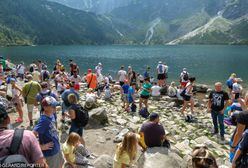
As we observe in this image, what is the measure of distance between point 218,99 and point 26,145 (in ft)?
35.0

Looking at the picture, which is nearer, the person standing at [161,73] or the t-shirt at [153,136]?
the t-shirt at [153,136]

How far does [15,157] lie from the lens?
162 inches

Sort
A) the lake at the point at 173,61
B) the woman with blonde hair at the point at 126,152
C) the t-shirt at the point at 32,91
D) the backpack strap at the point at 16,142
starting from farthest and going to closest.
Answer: the lake at the point at 173,61
the t-shirt at the point at 32,91
the woman with blonde hair at the point at 126,152
the backpack strap at the point at 16,142

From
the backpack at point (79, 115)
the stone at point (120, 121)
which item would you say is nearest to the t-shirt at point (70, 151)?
the backpack at point (79, 115)

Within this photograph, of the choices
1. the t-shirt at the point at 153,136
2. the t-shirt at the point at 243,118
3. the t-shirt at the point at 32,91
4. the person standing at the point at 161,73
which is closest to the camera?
the t-shirt at the point at 243,118

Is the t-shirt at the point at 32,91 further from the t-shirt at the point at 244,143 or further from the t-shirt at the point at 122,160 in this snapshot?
the t-shirt at the point at 244,143

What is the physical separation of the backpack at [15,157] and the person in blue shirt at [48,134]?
2.41m

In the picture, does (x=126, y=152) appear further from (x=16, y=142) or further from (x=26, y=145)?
(x=16, y=142)

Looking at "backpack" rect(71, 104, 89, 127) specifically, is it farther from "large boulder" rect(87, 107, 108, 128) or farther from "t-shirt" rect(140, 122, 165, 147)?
"large boulder" rect(87, 107, 108, 128)

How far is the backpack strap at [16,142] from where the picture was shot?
14.5 feet

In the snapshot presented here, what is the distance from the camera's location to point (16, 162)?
404cm

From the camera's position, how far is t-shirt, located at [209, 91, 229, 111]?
13344mm

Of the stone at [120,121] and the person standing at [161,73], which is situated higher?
the person standing at [161,73]

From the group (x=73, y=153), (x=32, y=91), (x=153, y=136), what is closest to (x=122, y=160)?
(x=73, y=153)
